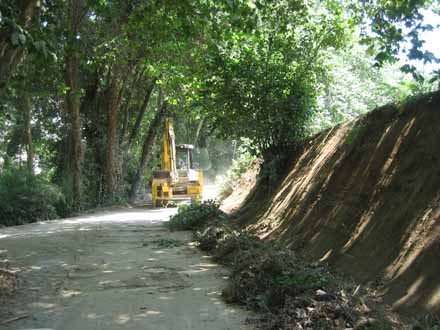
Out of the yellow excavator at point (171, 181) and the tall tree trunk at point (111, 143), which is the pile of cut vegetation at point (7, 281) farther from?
the tall tree trunk at point (111, 143)

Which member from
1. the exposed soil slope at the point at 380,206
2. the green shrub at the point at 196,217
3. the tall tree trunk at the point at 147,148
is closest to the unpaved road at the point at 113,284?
the green shrub at the point at 196,217

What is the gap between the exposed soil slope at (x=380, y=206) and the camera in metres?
5.83

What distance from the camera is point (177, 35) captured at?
13273mm

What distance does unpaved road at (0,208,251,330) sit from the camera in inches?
244

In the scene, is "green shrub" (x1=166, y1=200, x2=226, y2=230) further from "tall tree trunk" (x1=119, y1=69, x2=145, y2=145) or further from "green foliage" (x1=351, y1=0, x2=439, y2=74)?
Result: "tall tree trunk" (x1=119, y1=69, x2=145, y2=145)

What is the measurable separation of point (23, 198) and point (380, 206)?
49.0 feet

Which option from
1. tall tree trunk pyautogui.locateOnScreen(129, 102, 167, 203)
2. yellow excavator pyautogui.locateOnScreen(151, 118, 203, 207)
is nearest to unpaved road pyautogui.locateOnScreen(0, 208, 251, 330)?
yellow excavator pyautogui.locateOnScreen(151, 118, 203, 207)

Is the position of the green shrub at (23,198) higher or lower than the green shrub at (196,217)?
higher

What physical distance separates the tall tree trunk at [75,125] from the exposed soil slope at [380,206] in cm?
1360

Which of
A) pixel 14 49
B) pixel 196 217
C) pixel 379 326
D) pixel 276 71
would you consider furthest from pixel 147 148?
pixel 379 326

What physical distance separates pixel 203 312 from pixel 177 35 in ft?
27.8

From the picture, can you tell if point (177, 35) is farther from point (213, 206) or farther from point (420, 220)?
point (420, 220)

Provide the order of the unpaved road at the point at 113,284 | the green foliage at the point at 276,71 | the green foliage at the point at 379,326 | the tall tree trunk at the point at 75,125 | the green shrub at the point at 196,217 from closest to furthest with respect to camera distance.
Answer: the green foliage at the point at 379,326 < the unpaved road at the point at 113,284 < the green foliage at the point at 276,71 < the green shrub at the point at 196,217 < the tall tree trunk at the point at 75,125

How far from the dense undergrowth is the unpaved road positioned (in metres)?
0.34
